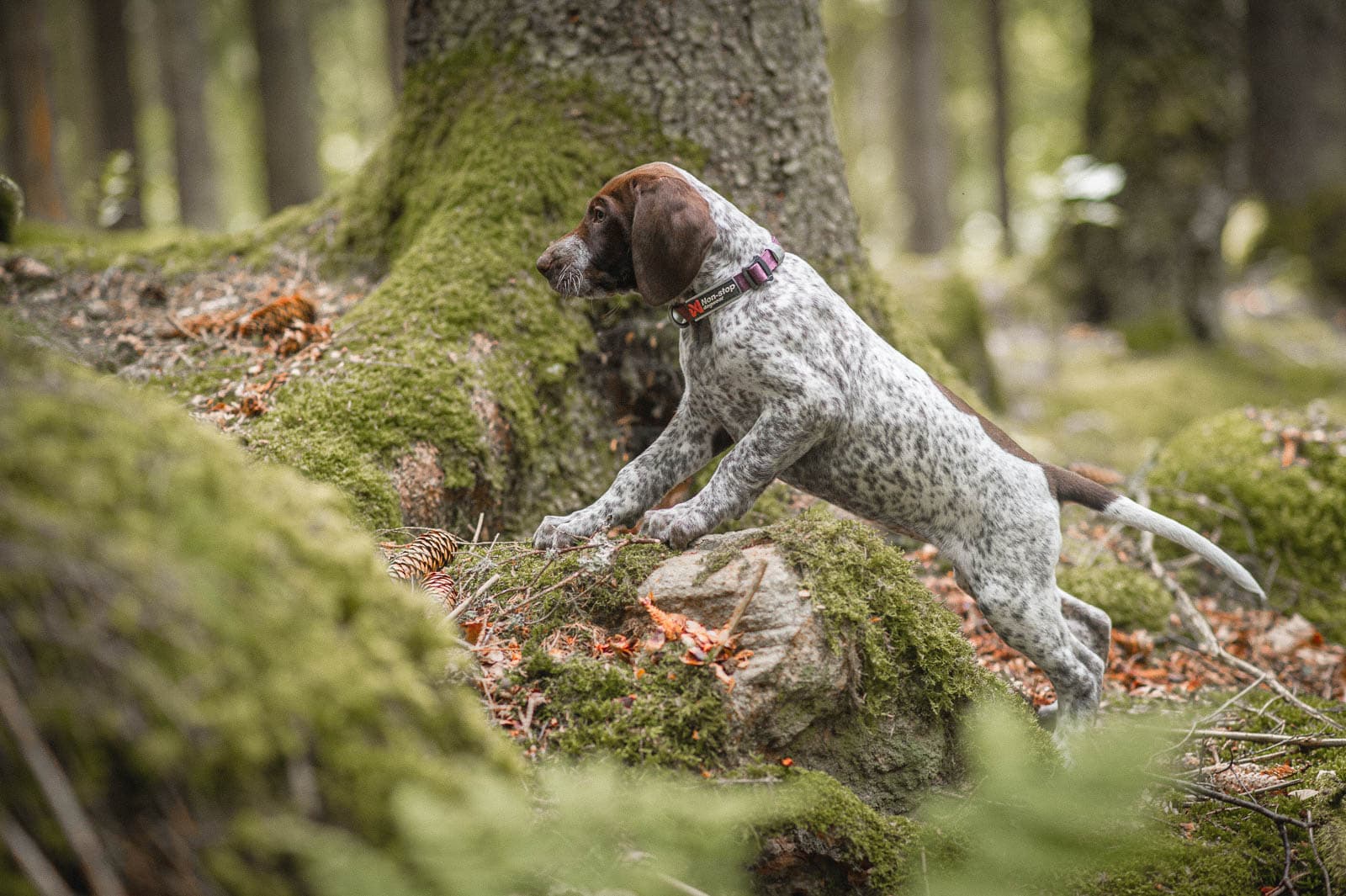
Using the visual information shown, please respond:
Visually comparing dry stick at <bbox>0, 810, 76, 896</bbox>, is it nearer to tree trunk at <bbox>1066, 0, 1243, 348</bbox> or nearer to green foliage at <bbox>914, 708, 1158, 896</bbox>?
green foliage at <bbox>914, 708, 1158, 896</bbox>

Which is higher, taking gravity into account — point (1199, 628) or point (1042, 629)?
point (1042, 629)

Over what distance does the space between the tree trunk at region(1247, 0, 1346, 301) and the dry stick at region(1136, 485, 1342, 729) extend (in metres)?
10.6

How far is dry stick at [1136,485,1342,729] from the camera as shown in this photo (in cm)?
429

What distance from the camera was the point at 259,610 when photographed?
1804mm

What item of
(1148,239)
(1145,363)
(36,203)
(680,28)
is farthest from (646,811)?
(36,203)

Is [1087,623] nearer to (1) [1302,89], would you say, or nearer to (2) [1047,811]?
(2) [1047,811]

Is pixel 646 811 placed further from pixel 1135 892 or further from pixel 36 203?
pixel 36 203

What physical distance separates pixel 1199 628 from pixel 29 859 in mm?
5128

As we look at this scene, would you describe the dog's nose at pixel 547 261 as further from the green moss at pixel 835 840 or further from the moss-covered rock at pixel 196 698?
the green moss at pixel 835 840

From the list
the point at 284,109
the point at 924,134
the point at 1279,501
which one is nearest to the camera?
the point at 1279,501

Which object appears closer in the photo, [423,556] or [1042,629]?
[423,556]

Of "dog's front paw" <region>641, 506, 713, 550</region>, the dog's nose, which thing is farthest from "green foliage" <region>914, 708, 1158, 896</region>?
the dog's nose

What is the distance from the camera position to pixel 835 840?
2961 millimetres

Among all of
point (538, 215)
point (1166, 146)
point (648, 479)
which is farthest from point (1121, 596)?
point (1166, 146)
